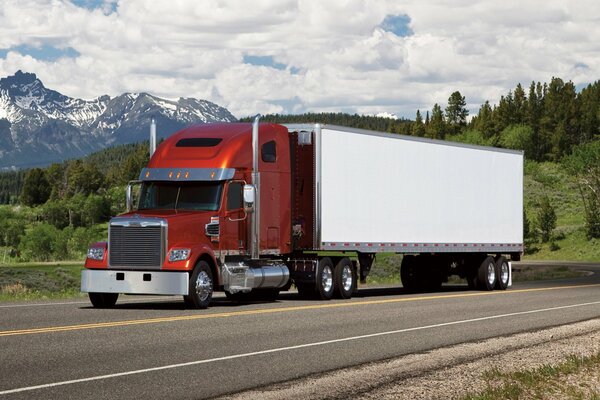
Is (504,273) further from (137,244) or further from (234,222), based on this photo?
(137,244)

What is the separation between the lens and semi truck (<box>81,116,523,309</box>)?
800 inches

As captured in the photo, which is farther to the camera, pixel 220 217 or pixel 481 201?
pixel 481 201

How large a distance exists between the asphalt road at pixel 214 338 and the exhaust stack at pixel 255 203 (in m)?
1.25

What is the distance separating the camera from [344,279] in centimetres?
2519

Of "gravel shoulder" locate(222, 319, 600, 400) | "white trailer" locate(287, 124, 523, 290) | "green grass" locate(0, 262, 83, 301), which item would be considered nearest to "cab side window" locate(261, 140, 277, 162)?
"white trailer" locate(287, 124, 523, 290)

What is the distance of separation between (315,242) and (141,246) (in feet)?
17.4

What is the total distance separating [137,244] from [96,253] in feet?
3.06

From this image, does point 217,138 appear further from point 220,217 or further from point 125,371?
point 125,371

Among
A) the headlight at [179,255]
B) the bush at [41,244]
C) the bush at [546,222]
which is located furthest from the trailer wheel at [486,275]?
the bush at [41,244]

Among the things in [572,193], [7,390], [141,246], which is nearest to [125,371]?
[7,390]

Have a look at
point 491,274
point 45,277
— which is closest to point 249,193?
→ point 491,274

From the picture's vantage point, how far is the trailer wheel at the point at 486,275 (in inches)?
1243

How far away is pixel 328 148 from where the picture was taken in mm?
24453

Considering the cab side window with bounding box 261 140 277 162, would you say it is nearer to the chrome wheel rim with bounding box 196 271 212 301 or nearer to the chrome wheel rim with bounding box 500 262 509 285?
the chrome wheel rim with bounding box 196 271 212 301
